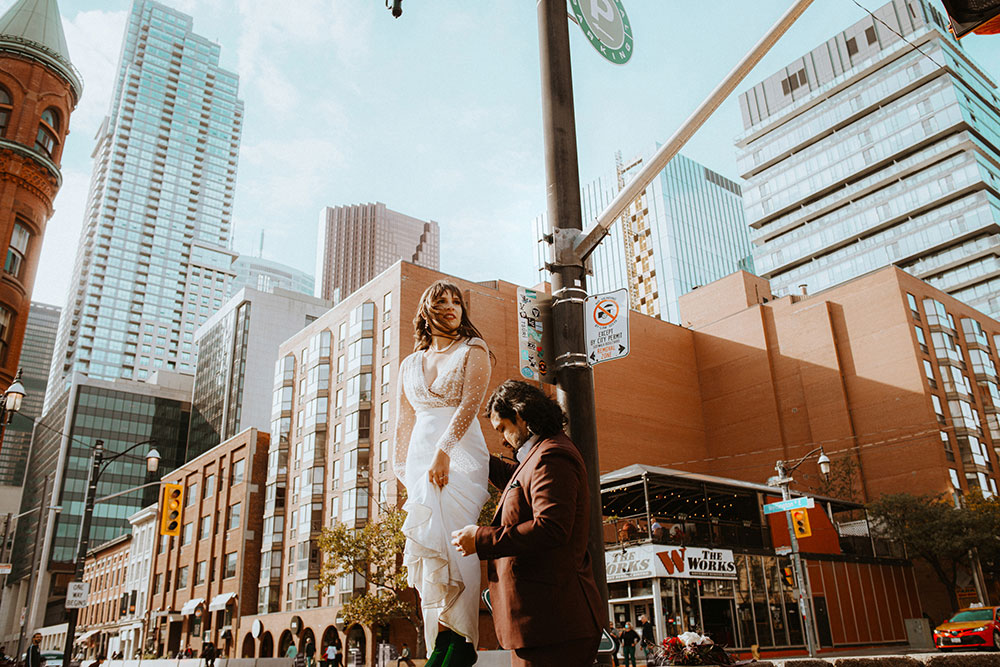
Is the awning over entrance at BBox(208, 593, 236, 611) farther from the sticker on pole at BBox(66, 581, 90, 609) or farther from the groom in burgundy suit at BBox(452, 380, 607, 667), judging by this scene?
the groom in burgundy suit at BBox(452, 380, 607, 667)

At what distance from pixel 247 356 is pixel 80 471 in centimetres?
2697

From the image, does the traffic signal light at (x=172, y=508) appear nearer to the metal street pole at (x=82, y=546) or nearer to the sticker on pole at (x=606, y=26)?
the metal street pole at (x=82, y=546)

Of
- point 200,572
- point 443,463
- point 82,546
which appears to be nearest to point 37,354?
point 200,572

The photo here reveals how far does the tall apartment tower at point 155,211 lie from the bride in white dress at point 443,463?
145 metres

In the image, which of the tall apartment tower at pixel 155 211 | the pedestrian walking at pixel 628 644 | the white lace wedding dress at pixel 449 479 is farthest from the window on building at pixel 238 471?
the tall apartment tower at pixel 155 211

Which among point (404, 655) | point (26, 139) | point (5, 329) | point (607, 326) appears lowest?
point (404, 655)

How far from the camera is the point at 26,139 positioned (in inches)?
1212

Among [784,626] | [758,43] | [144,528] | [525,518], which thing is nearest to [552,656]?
[525,518]

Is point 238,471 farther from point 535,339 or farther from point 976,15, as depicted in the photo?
point 976,15

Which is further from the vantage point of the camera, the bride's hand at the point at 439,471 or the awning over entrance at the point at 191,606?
the awning over entrance at the point at 191,606

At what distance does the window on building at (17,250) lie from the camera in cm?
2965

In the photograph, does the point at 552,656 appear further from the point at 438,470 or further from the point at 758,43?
the point at 758,43

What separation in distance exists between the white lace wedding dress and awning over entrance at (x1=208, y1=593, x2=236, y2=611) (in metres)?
54.5

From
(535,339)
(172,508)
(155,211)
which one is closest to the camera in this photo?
(535,339)
